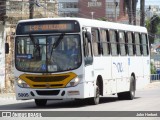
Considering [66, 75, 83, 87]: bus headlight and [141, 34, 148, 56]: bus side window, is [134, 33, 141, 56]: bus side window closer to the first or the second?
[141, 34, 148, 56]: bus side window

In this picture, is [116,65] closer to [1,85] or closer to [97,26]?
[97,26]

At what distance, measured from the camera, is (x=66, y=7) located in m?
164

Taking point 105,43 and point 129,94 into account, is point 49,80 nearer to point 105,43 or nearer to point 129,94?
point 105,43

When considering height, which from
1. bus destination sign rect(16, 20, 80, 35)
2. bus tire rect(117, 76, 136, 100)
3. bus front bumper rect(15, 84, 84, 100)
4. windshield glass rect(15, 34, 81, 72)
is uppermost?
bus destination sign rect(16, 20, 80, 35)

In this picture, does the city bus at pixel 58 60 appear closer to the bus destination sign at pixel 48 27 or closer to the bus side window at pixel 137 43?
the bus destination sign at pixel 48 27

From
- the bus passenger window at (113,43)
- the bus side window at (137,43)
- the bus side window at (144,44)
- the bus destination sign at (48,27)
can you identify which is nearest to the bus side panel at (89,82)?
the bus destination sign at (48,27)

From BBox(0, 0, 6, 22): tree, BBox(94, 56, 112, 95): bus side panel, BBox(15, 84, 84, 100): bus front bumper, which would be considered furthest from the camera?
BBox(0, 0, 6, 22): tree

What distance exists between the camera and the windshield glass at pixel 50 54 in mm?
21344

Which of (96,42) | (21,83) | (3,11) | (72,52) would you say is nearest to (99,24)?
(96,42)

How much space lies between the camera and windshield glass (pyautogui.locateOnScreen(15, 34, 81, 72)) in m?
21.3

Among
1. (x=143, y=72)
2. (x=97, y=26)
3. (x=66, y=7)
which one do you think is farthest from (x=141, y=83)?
(x=66, y=7)

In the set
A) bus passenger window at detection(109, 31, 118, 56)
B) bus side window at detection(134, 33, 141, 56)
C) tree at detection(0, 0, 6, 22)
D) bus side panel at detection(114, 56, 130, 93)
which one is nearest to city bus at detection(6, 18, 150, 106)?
bus passenger window at detection(109, 31, 118, 56)

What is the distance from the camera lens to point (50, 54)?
2150 centimetres

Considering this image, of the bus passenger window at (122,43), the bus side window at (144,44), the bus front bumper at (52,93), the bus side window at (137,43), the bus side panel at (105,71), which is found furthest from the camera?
the bus side window at (144,44)
